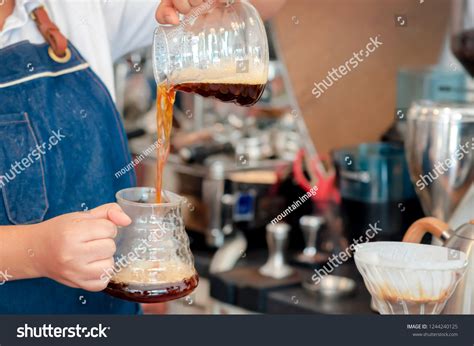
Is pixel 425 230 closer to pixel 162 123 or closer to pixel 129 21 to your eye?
pixel 162 123

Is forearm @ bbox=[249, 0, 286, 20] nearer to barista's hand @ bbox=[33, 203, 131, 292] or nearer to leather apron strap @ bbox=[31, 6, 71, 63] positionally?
leather apron strap @ bbox=[31, 6, 71, 63]

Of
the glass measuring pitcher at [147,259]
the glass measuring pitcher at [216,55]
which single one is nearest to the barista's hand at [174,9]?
the glass measuring pitcher at [216,55]

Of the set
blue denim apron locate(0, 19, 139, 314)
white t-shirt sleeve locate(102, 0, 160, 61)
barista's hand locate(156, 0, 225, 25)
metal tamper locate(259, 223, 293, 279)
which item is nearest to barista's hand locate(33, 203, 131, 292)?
blue denim apron locate(0, 19, 139, 314)

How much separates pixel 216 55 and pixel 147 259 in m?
0.34

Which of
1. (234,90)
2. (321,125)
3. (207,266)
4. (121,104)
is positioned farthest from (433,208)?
(121,104)

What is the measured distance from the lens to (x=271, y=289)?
247 centimetres

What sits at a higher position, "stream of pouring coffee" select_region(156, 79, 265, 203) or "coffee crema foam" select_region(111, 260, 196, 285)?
"stream of pouring coffee" select_region(156, 79, 265, 203)

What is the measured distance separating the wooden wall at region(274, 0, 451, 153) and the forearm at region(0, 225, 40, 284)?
5.19ft

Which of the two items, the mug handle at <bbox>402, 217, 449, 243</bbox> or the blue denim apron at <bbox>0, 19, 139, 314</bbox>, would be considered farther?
the blue denim apron at <bbox>0, 19, 139, 314</bbox>

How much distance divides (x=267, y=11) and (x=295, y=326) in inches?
25.9

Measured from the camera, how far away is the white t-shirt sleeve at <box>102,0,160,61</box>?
1.61 meters

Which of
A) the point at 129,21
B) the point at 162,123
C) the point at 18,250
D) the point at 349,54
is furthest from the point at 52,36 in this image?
the point at 349,54

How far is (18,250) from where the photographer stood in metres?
1.23

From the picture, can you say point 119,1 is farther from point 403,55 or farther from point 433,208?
point 403,55
